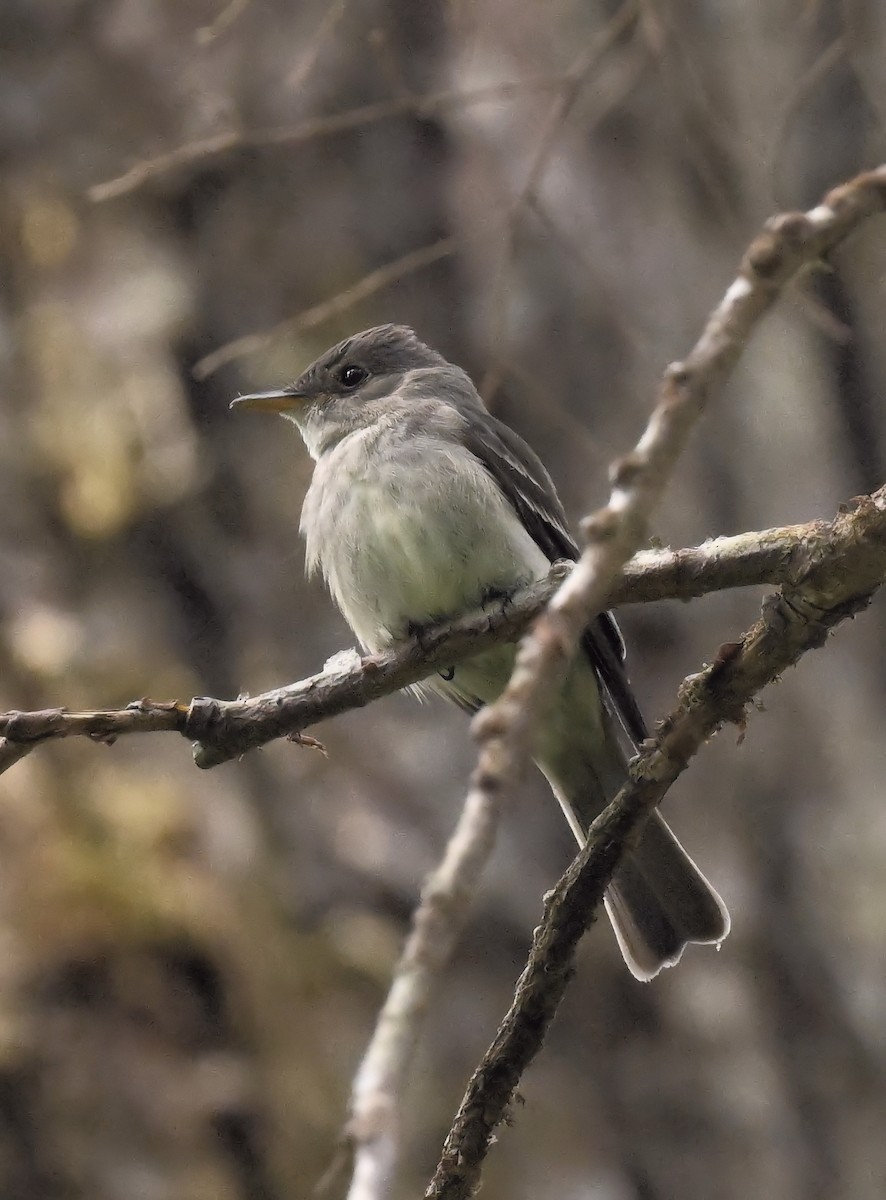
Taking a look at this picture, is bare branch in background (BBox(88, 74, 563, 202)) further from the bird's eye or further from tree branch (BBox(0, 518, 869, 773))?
the bird's eye

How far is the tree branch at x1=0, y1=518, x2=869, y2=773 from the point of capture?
217cm

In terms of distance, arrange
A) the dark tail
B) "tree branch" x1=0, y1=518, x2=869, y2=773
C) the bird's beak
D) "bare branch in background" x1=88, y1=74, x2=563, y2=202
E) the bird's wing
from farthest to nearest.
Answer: the bird's beak
the bird's wing
the dark tail
"bare branch in background" x1=88, y1=74, x2=563, y2=202
"tree branch" x1=0, y1=518, x2=869, y2=773

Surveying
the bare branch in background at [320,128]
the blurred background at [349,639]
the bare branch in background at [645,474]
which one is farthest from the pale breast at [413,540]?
the bare branch in background at [645,474]

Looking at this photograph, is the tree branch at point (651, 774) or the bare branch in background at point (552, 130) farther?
the bare branch in background at point (552, 130)

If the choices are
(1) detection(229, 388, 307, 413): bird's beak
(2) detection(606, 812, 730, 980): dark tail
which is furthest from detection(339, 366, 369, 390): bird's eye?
(2) detection(606, 812, 730, 980): dark tail

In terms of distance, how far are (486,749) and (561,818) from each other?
4.09m

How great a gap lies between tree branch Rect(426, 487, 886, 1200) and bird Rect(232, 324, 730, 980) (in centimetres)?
107

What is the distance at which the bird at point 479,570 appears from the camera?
350 cm

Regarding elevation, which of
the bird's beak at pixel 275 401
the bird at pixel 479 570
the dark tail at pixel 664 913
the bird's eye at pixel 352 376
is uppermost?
the bird's eye at pixel 352 376

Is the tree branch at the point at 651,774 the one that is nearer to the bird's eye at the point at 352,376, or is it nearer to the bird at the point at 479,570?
the bird at the point at 479,570

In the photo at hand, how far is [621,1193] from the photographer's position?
4656mm

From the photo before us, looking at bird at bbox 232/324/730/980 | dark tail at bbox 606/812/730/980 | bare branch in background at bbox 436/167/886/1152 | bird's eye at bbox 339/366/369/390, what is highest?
bird's eye at bbox 339/366/369/390

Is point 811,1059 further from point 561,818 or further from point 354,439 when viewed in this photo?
point 354,439

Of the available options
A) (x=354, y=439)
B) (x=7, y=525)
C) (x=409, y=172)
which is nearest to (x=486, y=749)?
(x=354, y=439)
